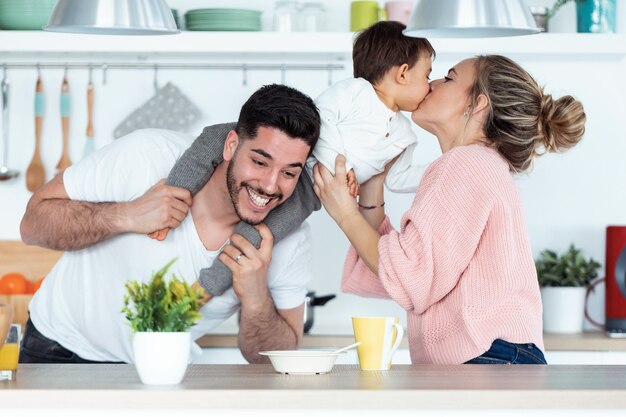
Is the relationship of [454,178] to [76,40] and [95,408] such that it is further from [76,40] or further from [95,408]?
[76,40]

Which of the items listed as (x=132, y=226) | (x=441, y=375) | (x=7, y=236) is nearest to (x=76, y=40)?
(x=7, y=236)

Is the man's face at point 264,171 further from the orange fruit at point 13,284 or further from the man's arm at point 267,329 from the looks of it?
the orange fruit at point 13,284

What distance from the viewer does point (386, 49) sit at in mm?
2465

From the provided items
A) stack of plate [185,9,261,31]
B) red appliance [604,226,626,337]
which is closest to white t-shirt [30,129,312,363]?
stack of plate [185,9,261,31]

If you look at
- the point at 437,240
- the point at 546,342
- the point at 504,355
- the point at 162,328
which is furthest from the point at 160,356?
the point at 546,342

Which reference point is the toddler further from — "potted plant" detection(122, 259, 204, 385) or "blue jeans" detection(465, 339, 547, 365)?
"potted plant" detection(122, 259, 204, 385)

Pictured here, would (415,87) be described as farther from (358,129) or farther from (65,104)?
(65,104)

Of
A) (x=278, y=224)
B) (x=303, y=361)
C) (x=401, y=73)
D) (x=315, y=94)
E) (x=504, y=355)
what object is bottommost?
(x=504, y=355)

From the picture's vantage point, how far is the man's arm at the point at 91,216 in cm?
227

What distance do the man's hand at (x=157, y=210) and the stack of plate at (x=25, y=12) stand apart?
1.51 metres

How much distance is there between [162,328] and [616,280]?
2369 millimetres

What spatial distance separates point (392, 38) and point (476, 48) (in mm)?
1106

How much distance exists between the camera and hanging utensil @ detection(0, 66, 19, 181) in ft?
12.3

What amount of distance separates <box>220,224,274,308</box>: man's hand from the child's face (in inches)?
19.0
